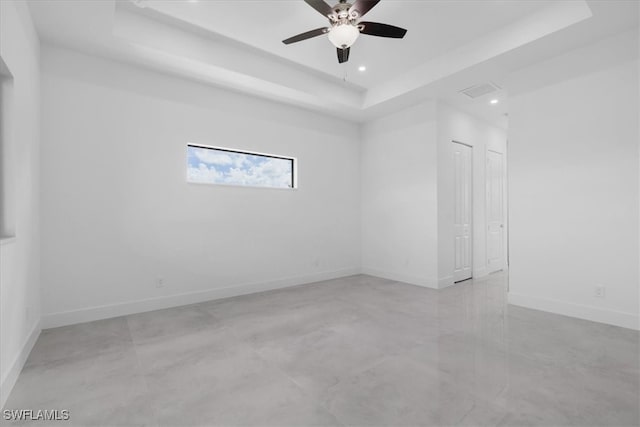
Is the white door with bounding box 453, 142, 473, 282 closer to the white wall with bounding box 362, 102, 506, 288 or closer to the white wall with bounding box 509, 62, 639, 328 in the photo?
the white wall with bounding box 362, 102, 506, 288

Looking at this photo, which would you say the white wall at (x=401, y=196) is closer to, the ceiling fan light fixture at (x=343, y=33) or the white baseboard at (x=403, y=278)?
the white baseboard at (x=403, y=278)

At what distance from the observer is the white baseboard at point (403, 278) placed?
16.4 ft

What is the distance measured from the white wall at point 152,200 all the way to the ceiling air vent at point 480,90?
2597 millimetres

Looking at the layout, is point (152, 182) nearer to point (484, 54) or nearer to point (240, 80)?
point (240, 80)

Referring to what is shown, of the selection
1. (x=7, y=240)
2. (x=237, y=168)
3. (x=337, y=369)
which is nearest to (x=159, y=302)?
(x=7, y=240)

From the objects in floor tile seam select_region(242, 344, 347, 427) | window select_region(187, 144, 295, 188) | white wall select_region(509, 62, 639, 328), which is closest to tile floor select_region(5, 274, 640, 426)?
floor tile seam select_region(242, 344, 347, 427)

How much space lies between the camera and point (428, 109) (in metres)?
5.07

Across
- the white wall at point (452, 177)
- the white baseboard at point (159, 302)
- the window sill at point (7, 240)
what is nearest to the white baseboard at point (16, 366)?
the white baseboard at point (159, 302)

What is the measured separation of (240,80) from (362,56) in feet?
5.65

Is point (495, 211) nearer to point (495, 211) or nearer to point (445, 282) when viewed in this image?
point (495, 211)

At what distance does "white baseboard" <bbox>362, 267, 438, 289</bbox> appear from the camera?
5.01 metres

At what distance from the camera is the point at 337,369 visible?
238cm

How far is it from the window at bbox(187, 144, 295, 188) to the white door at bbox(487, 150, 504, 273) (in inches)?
160

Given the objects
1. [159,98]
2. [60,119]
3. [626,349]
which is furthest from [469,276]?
[60,119]
